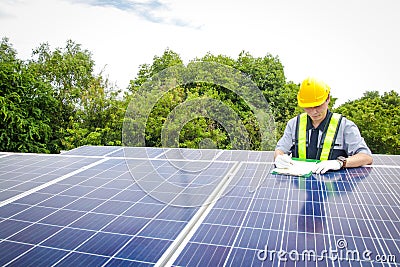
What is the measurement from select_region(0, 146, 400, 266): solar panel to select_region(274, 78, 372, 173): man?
0.50 feet

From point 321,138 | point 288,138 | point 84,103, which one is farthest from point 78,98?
point 321,138

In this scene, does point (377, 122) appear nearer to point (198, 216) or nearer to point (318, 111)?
point (318, 111)

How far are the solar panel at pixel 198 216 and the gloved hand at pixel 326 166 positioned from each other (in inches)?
2.8

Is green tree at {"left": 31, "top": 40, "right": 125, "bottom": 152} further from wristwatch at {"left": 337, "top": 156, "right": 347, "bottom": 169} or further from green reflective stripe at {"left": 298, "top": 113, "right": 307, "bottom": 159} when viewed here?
wristwatch at {"left": 337, "top": 156, "right": 347, "bottom": 169}

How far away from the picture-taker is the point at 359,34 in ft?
50.8

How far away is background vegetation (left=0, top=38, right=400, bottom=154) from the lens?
1467cm

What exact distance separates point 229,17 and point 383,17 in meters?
6.15

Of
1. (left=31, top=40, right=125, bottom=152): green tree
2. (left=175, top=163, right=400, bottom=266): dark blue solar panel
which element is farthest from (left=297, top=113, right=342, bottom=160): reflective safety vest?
(left=31, top=40, right=125, bottom=152): green tree

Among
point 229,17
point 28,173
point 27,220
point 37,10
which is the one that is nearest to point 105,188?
point 27,220

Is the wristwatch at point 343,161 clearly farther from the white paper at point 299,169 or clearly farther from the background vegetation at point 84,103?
the background vegetation at point 84,103

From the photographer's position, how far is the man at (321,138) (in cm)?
383

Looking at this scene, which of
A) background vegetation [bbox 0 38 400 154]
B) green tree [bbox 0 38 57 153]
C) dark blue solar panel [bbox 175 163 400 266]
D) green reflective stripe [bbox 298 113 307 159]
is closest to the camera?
dark blue solar panel [bbox 175 163 400 266]

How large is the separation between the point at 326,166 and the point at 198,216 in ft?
5.48

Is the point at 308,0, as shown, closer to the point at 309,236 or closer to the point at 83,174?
the point at 83,174
